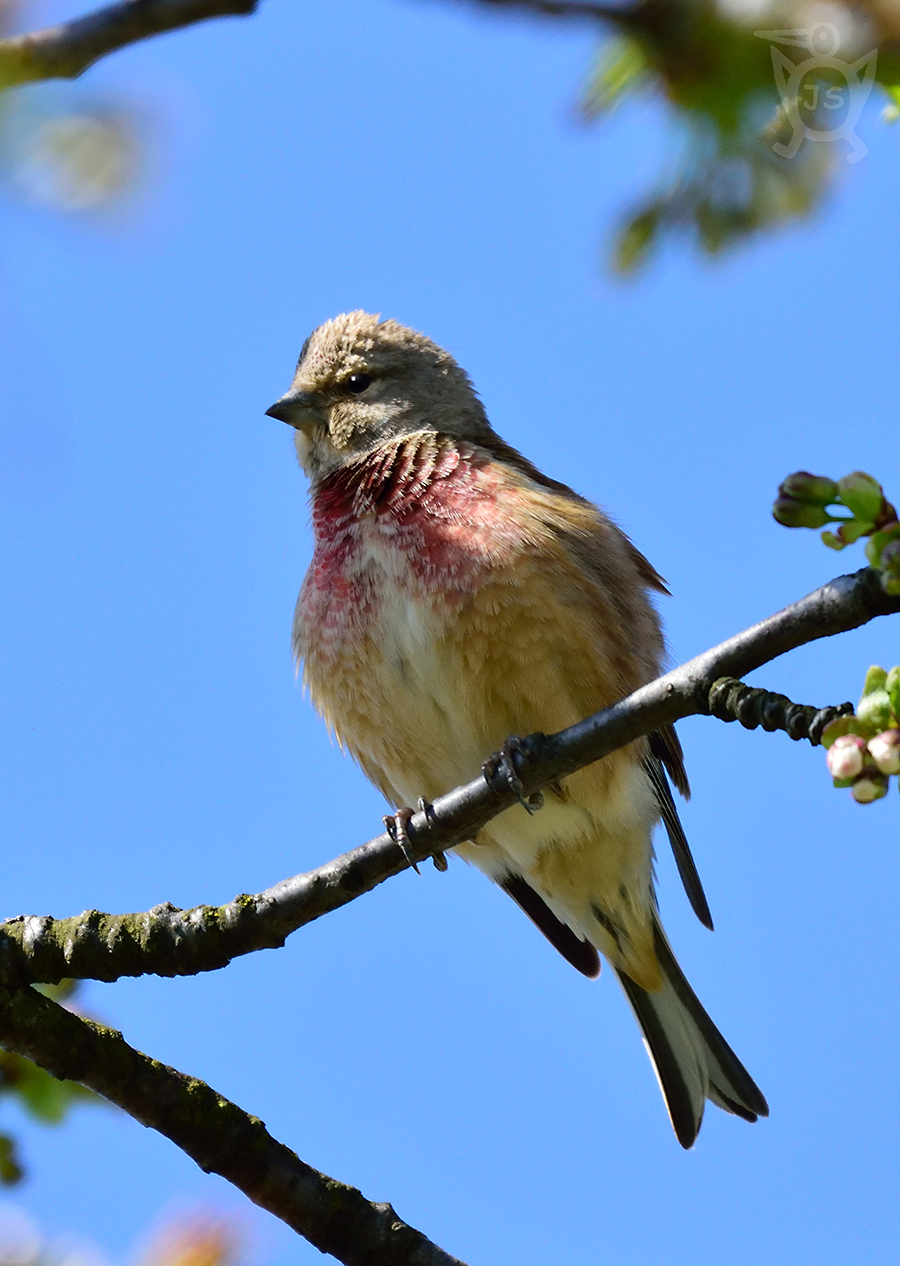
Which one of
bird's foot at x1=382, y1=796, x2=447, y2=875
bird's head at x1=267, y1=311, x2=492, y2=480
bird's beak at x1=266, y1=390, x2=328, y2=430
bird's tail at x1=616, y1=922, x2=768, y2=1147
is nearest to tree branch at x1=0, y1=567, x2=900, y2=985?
bird's foot at x1=382, y1=796, x2=447, y2=875

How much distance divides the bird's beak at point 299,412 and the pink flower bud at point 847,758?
4.79m

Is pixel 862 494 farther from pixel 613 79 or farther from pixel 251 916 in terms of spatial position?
pixel 251 916

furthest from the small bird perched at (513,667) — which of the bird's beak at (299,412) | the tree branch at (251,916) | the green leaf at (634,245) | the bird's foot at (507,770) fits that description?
the green leaf at (634,245)

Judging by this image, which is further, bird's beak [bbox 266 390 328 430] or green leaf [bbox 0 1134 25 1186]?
bird's beak [bbox 266 390 328 430]

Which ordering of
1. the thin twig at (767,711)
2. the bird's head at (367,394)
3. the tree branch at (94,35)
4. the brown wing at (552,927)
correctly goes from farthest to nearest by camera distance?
1. the bird's head at (367,394)
2. the brown wing at (552,927)
3. the thin twig at (767,711)
4. the tree branch at (94,35)

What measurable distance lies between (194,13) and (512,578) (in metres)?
3.38

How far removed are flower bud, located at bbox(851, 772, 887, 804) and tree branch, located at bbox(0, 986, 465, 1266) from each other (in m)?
2.21

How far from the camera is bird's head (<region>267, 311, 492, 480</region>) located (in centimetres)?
659

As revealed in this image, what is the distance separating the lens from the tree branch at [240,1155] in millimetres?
3793

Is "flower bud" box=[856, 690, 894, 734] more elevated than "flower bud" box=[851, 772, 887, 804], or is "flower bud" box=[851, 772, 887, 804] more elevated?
"flower bud" box=[856, 690, 894, 734]

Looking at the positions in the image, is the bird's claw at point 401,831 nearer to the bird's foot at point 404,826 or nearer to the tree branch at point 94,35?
the bird's foot at point 404,826

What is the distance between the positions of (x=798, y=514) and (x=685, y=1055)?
12.4ft

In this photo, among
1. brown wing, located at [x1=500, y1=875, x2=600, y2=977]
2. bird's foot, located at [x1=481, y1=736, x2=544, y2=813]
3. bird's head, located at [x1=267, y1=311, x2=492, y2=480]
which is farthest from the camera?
bird's head, located at [x1=267, y1=311, x2=492, y2=480]

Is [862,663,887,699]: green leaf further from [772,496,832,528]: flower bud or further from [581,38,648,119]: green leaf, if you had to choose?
[581,38,648,119]: green leaf
